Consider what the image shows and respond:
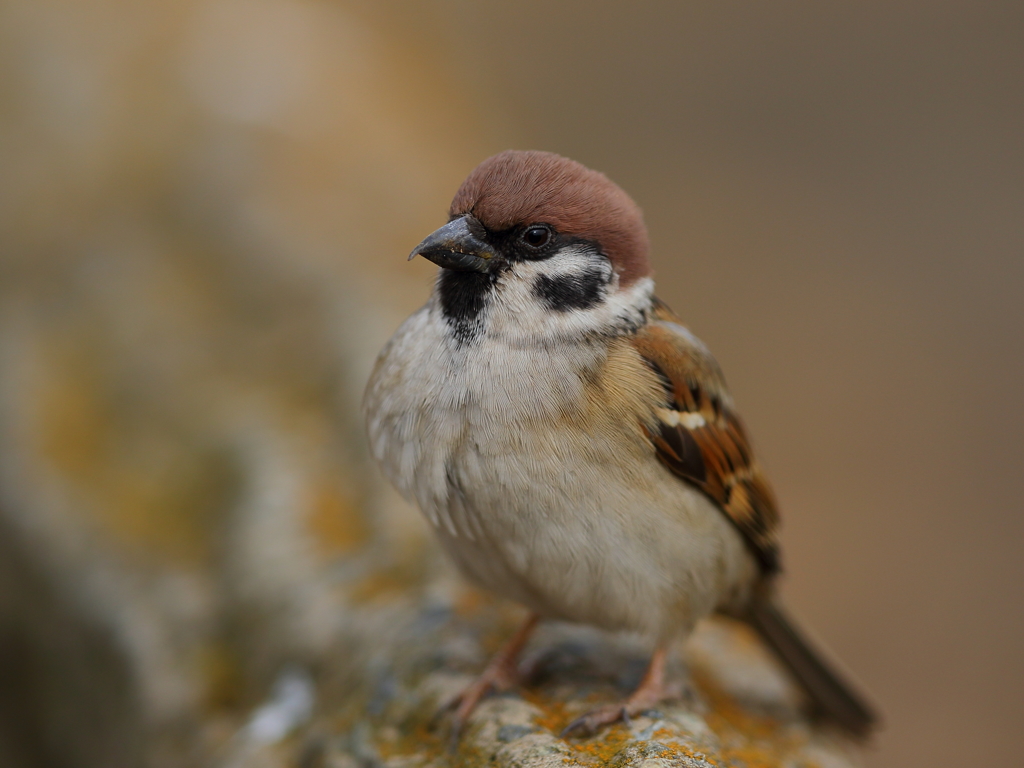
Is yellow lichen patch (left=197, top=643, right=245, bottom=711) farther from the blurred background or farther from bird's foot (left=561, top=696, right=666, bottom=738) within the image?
bird's foot (left=561, top=696, right=666, bottom=738)

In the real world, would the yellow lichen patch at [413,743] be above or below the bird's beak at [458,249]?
below

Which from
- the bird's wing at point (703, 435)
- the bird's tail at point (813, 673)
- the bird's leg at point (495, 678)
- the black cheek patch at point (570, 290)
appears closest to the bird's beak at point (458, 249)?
the black cheek patch at point (570, 290)

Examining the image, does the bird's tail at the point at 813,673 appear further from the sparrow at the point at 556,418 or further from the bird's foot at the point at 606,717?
the bird's foot at the point at 606,717

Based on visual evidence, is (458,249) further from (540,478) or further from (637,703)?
(637,703)

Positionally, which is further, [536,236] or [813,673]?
[813,673]

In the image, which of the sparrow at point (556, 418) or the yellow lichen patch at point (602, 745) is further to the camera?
the sparrow at point (556, 418)

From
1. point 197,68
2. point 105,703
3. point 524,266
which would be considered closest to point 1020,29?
point 197,68

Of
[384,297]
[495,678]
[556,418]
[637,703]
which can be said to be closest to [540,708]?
[495,678]
